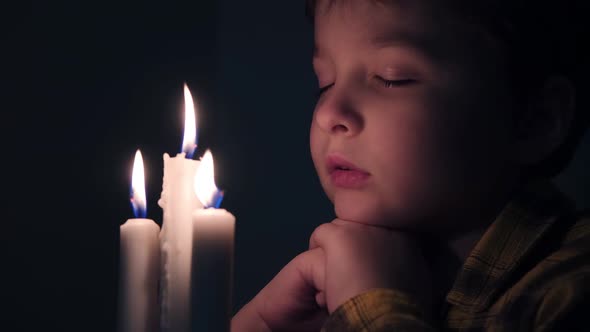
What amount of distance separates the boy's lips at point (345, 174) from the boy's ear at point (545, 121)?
238 millimetres

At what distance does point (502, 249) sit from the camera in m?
0.83

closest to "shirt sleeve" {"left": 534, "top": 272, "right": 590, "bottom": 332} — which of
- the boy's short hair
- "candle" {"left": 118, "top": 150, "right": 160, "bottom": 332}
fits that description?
the boy's short hair

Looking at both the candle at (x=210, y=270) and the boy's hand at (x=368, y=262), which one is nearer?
the candle at (x=210, y=270)

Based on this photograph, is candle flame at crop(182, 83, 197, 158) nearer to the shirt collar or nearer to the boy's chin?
the boy's chin

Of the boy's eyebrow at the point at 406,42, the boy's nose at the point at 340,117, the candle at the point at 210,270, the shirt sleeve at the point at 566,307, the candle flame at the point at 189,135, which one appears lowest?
the shirt sleeve at the point at 566,307

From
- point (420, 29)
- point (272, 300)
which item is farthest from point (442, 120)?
point (272, 300)

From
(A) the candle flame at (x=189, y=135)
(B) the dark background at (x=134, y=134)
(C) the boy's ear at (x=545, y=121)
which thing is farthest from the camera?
(B) the dark background at (x=134, y=134)

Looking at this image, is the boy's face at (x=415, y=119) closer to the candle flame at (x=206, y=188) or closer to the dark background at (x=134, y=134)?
the candle flame at (x=206, y=188)

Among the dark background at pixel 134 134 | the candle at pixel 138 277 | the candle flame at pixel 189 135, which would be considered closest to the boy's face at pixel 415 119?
the candle flame at pixel 189 135

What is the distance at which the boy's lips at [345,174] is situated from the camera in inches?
33.3

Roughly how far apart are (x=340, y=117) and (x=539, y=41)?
1.09 feet

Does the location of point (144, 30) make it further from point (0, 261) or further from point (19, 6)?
point (0, 261)

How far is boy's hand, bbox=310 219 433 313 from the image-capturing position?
0.75 meters

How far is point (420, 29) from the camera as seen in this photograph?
2.72 feet
